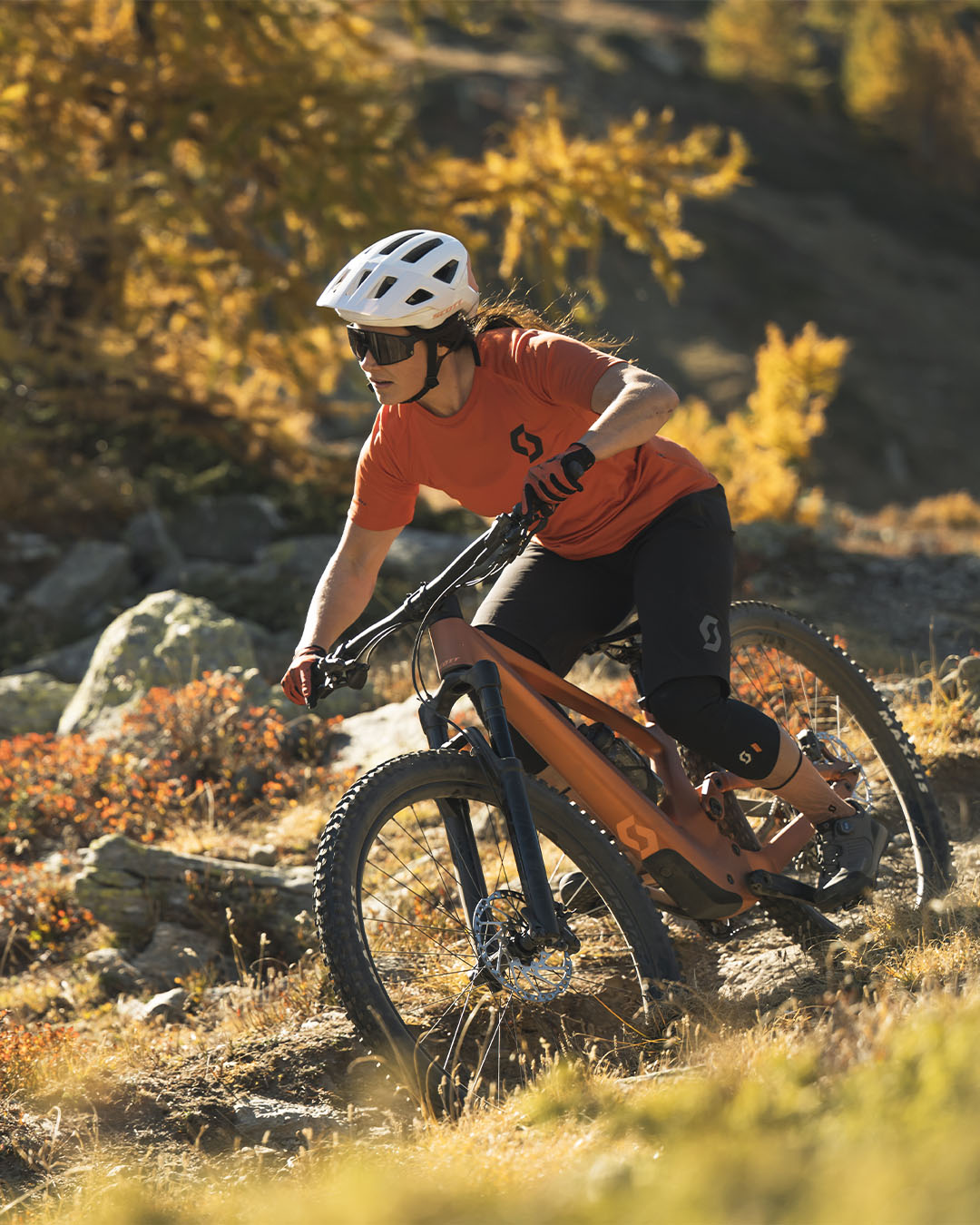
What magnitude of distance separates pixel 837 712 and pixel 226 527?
7791 mm

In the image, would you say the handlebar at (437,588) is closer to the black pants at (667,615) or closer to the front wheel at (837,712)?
the black pants at (667,615)

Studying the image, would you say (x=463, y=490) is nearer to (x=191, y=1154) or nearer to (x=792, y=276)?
(x=191, y=1154)

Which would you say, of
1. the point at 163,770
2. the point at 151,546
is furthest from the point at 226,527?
the point at 163,770

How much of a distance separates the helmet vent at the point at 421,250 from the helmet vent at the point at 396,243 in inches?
1.9

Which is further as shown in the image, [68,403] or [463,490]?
[68,403]

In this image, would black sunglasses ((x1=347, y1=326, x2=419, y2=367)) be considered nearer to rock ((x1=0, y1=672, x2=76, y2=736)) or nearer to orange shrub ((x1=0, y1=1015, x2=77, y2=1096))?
orange shrub ((x1=0, y1=1015, x2=77, y2=1096))

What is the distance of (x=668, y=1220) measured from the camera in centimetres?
185

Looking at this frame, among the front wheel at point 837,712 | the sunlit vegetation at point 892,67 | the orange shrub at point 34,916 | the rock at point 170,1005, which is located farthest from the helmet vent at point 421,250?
the sunlit vegetation at point 892,67

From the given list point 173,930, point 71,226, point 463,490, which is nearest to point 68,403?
point 71,226

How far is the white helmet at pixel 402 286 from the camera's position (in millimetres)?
3549

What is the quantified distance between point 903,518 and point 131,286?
11.2m

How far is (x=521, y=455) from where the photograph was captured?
151 inches

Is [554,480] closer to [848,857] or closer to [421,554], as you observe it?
[848,857]

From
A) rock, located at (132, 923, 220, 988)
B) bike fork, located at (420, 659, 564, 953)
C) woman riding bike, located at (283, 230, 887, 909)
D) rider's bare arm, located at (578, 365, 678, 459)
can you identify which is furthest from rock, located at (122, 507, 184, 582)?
rider's bare arm, located at (578, 365, 678, 459)
